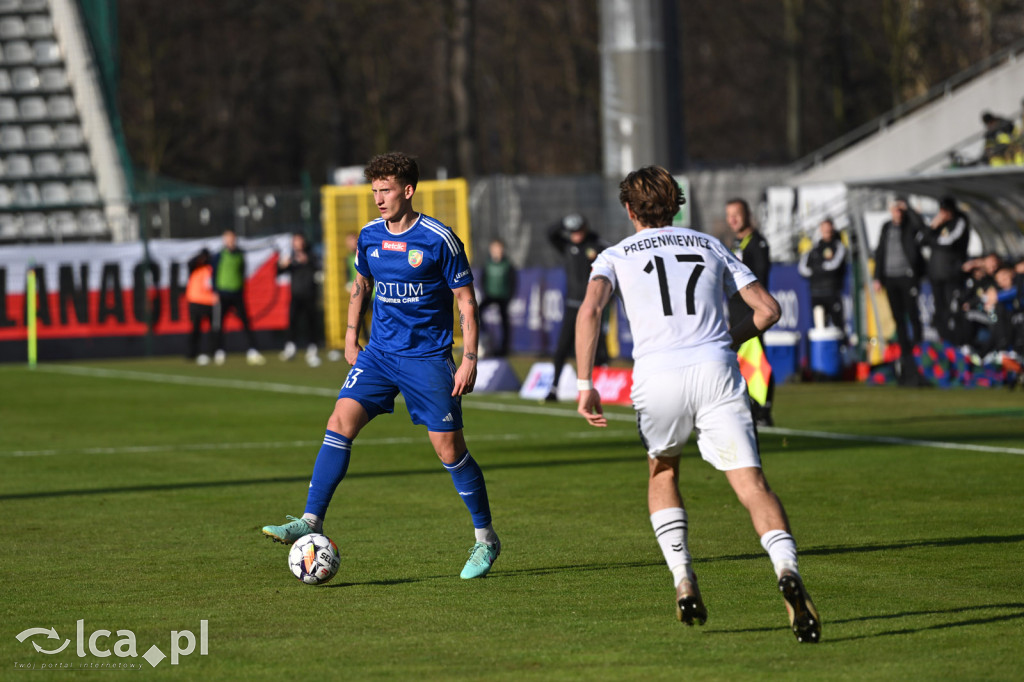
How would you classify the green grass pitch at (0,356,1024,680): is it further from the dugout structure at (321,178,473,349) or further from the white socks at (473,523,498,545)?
the dugout structure at (321,178,473,349)

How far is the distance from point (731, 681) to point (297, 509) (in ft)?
17.3

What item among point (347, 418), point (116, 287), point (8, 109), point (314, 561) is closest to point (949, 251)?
point (347, 418)

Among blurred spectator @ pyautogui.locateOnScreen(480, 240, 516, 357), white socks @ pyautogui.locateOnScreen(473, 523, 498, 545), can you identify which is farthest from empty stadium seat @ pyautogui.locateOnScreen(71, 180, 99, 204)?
white socks @ pyautogui.locateOnScreen(473, 523, 498, 545)

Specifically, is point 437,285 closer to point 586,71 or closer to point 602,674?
point 602,674

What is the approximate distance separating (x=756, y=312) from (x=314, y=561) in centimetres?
246

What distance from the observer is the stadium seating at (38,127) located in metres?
38.9

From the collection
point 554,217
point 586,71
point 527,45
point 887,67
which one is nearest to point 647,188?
→ point 554,217

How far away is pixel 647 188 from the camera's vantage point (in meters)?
6.89

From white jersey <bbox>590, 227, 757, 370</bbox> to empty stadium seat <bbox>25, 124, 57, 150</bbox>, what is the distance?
116ft

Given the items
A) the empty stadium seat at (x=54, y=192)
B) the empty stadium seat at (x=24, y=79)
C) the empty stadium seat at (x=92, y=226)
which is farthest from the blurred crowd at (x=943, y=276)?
the empty stadium seat at (x=24, y=79)

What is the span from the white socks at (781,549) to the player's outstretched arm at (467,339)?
6.87 ft

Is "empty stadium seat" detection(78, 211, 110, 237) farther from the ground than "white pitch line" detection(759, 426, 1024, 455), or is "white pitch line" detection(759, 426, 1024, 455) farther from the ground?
"empty stadium seat" detection(78, 211, 110, 237)

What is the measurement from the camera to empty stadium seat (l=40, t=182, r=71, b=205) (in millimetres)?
39312

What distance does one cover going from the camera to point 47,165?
1571 inches
